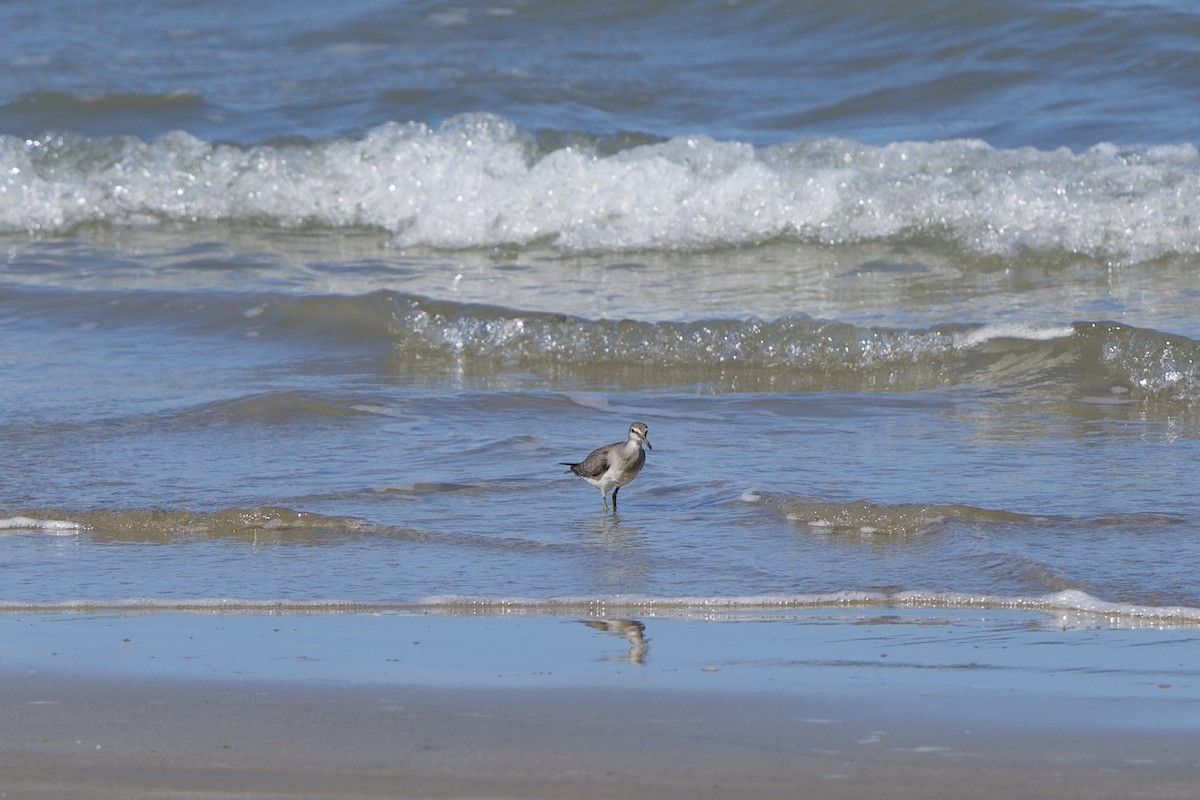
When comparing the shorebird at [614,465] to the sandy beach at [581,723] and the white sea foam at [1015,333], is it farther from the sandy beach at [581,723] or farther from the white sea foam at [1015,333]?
the white sea foam at [1015,333]

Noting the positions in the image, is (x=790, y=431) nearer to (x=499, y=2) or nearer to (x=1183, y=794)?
(x=1183, y=794)

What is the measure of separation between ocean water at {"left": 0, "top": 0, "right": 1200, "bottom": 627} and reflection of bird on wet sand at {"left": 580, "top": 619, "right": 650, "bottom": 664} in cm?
12

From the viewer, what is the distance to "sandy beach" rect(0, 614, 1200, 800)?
122 inches

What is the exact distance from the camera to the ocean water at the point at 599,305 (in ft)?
16.6

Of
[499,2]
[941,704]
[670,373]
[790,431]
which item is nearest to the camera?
[941,704]

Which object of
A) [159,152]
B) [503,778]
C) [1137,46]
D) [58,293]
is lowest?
[503,778]

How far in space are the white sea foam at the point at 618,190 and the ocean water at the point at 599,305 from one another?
0.03m

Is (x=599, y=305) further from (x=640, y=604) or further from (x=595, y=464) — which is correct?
(x=640, y=604)

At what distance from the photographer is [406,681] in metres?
3.74

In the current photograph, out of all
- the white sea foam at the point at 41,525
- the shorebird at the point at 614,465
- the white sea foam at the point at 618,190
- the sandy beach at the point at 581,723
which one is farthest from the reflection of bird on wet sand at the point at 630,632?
the white sea foam at the point at 618,190

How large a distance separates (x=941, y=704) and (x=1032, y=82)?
10.5 meters

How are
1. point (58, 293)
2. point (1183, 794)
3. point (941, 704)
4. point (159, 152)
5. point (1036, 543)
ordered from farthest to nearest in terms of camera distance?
point (159, 152)
point (58, 293)
point (1036, 543)
point (941, 704)
point (1183, 794)

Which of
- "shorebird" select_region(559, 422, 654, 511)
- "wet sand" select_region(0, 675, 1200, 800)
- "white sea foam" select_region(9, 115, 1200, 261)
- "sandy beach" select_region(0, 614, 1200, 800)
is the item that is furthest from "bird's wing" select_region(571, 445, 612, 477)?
"white sea foam" select_region(9, 115, 1200, 261)

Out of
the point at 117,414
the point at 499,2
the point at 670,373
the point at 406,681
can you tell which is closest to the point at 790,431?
the point at 670,373
